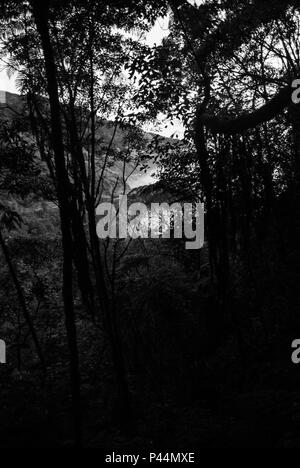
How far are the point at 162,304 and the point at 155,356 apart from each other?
137cm

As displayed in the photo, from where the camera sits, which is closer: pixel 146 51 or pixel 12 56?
pixel 146 51

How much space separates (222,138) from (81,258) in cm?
436

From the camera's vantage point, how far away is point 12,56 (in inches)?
330

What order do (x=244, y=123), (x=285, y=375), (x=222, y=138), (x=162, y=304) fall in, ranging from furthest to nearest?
(x=162, y=304) < (x=222, y=138) < (x=285, y=375) < (x=244, y=123)

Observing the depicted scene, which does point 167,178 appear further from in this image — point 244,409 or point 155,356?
point 244,409

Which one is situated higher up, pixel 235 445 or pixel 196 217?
pixel 196 217

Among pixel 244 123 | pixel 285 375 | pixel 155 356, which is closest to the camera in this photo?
pixel 244 123

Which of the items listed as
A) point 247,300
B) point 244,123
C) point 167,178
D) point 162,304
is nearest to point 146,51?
point 244,123

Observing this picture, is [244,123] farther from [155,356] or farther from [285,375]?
[155,356]

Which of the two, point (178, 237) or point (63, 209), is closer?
point (63, 209)

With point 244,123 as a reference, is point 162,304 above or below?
below

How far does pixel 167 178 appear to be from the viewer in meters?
9.23

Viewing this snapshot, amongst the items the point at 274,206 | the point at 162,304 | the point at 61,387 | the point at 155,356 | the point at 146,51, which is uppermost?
the point at 146,51

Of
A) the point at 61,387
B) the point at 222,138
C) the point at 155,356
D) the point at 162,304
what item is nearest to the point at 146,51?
the point at 222,138
